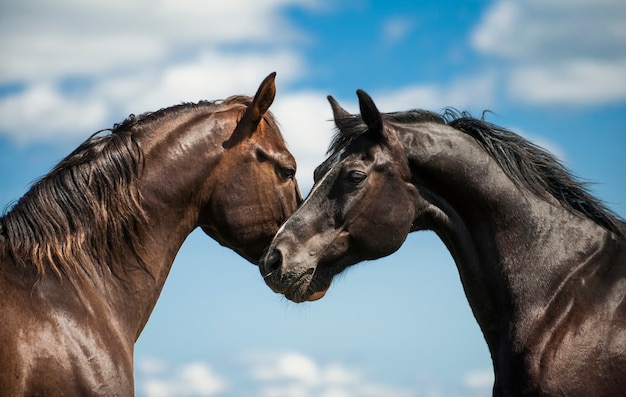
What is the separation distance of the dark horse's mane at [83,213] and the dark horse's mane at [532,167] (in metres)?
1.79

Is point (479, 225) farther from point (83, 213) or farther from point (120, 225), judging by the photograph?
point (83, 213)

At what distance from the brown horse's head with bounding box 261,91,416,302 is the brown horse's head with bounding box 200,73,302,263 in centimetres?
41

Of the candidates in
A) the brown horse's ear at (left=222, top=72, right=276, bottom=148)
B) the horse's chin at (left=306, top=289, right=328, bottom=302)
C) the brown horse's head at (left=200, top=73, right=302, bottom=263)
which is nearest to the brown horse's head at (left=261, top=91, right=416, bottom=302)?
the horse's chin at (left=306, top=289, right=328, bottom=302)

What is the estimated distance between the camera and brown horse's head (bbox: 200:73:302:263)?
25.1 feet

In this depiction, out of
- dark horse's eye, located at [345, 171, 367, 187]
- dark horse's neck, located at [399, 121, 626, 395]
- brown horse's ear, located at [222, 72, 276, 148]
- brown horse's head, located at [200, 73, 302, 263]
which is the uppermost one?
brown horse's ear, located at [222, 72, 276, 148]

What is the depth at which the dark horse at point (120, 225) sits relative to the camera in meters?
6.58

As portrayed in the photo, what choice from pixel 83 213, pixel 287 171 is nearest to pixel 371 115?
pixel 287 171

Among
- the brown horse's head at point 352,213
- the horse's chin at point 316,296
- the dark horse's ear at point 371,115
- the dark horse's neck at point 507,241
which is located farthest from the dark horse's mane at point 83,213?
the dark horse's neck at point 507,241

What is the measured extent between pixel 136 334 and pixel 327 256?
1.60 metres

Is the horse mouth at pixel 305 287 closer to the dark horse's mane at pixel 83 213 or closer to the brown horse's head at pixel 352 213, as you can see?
the brown horse's head at pixel 352 213

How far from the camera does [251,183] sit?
7.71 m

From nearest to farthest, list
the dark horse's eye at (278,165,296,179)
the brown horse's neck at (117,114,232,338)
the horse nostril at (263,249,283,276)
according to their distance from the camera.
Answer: the brown horse's neck at (117,114,232,338)
the horse nostril at (263,249,283,276)
the dark horse's eye at (278,165,296,179)

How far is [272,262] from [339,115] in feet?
4.73

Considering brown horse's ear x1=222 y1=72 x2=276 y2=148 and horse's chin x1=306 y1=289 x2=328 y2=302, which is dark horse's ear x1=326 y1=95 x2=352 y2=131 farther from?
horse's chin x1=306 y1=289 x2=328 y2=302
